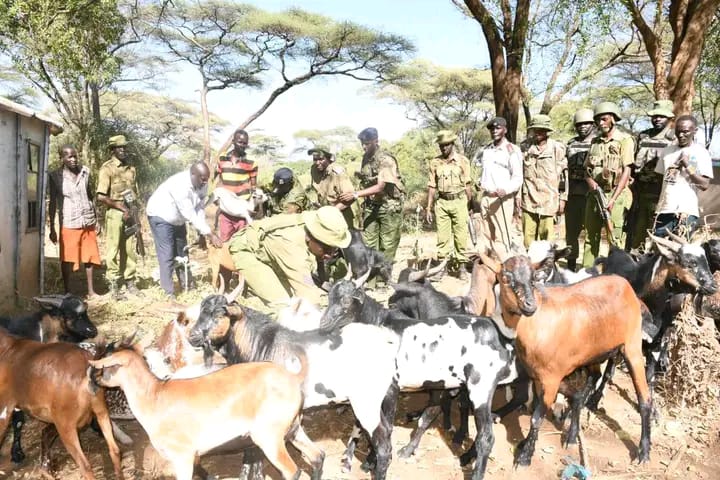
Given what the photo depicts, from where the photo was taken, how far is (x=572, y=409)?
4.70m

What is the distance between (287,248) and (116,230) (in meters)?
4.46

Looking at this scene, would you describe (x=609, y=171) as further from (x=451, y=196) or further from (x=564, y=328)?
(x=564, y=328)

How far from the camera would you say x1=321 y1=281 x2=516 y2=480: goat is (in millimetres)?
4230

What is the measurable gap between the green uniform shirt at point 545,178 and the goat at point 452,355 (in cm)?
373

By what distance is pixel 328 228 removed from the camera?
496cm

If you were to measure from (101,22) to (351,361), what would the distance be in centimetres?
1313

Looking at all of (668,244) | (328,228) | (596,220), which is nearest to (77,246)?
(328,228)

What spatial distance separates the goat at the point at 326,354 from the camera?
399cm

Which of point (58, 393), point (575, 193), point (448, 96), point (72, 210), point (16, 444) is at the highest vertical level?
point (448, 96)

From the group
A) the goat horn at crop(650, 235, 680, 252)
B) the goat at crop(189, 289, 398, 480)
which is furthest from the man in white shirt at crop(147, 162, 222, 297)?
the goat horn at crop(650, 235, 680, 252)

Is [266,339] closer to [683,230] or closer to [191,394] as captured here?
[191,394]

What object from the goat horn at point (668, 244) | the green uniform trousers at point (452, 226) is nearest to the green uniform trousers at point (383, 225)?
the green uniform trousers at point (452, 226)

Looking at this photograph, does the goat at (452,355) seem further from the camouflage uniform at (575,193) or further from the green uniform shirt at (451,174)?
the green uniform shirt at (451,174)

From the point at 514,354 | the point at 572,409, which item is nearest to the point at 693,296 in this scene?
the point at 572,409
